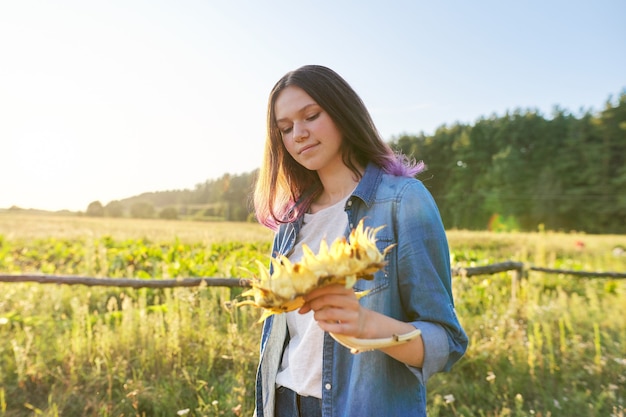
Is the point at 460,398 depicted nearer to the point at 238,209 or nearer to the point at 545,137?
the point at 238,209

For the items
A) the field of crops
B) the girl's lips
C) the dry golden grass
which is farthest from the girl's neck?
the dry golden grass

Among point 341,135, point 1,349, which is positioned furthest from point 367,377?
point 1,349

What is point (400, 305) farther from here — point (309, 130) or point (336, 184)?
point (309, 130)

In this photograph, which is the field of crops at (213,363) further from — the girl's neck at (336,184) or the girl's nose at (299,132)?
the girl's nose at (299,132)

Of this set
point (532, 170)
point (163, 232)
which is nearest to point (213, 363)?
point (163, 232)

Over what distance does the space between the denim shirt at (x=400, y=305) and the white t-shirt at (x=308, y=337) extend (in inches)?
2.6

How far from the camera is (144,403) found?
3338 mm

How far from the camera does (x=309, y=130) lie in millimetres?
1548

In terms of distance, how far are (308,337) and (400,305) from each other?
12.5 inches

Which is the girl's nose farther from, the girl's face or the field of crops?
the field of crops

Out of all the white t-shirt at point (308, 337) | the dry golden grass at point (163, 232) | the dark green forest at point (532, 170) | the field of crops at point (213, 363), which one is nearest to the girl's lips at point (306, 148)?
the white t-shirt at point (308, 337)

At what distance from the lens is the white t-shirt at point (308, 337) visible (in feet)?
4.79

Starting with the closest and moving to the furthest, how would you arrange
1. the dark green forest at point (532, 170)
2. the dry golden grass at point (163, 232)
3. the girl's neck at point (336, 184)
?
the girl's neck at point (336, 184), the dry golden grass at point (163, 232), the dark green forest at point (532, 170)

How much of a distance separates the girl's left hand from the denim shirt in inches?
8.9
